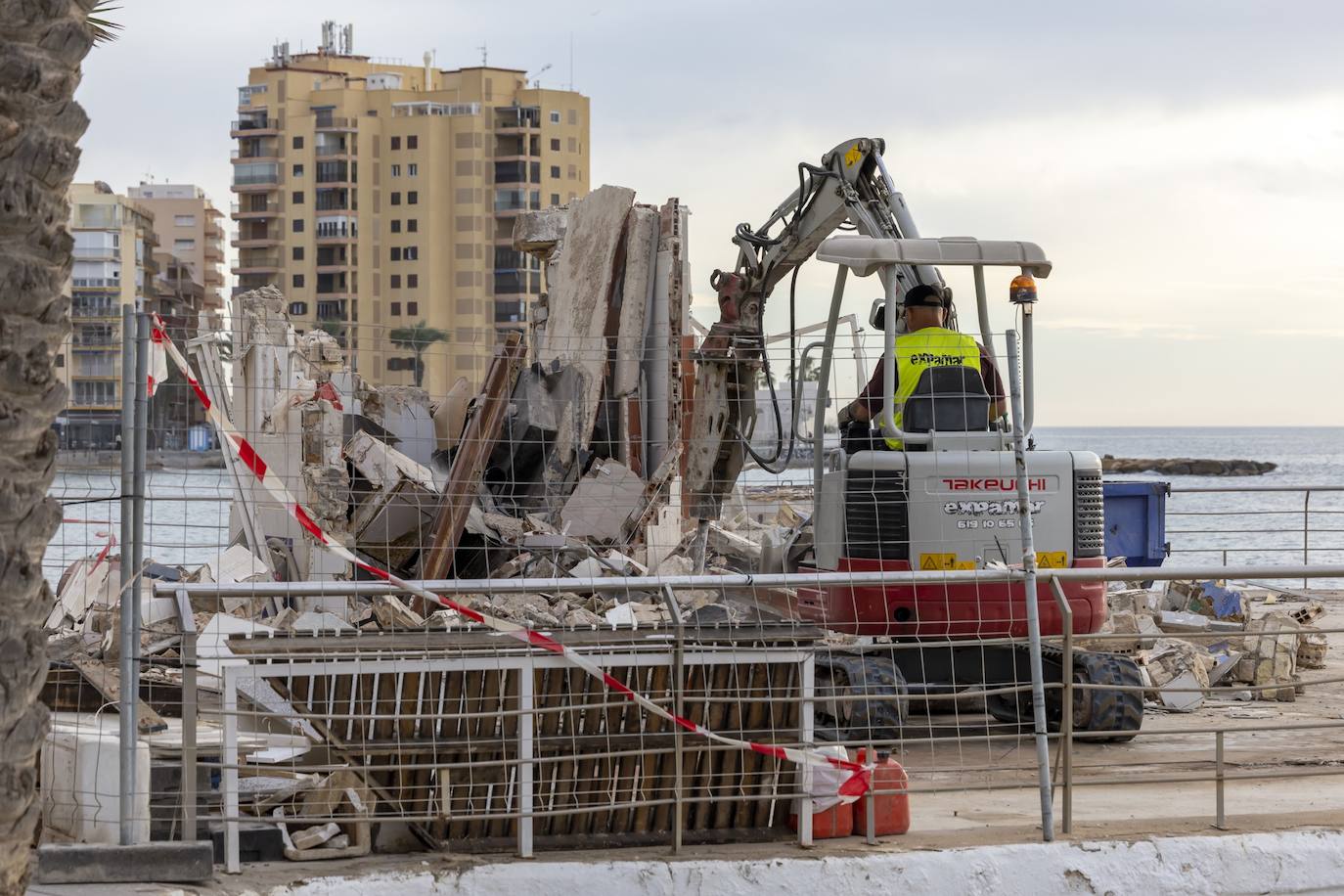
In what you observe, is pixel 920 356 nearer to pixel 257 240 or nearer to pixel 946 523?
pixel 946 523

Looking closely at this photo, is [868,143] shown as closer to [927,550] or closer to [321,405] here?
[927,550]

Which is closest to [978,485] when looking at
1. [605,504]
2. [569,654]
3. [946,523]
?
[946,523]

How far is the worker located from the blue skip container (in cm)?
782

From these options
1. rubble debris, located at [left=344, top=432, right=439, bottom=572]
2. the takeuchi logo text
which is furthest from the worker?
rubble debris, located at [left=344, top=432, right=439, bottom=572]

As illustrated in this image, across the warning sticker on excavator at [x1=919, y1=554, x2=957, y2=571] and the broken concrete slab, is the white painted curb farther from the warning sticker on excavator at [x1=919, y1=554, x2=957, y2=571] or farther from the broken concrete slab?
the broken concrete slab

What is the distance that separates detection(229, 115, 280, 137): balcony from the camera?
362ft

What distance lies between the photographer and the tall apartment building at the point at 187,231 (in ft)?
422

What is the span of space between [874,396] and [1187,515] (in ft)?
70.5

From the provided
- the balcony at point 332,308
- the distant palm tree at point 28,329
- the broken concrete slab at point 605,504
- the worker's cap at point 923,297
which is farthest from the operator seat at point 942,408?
the balcony at point 332,308

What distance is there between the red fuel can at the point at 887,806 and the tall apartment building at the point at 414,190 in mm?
98181

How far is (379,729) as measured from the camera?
7.29 m

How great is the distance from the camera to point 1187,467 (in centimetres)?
11150

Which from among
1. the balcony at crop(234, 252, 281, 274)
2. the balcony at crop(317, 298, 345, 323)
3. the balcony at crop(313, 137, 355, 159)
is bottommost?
the balcony at crop(317, 298, 345, 323)

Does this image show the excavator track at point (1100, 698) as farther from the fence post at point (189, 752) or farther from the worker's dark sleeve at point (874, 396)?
the fence post at point (189, 752)
